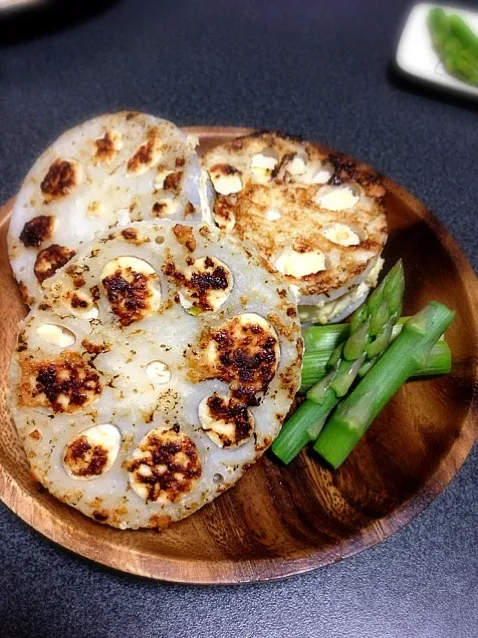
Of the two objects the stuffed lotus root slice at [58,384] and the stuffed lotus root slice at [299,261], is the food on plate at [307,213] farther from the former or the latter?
the stuffed lotus root slice at [58,384]

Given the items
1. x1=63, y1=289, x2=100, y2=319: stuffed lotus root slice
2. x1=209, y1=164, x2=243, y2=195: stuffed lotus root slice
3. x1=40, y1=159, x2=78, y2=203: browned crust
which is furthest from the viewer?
x1=209, y1=164, x2=243, y2=195: stuffed lotus root slice

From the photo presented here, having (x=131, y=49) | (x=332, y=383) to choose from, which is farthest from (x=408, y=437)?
(x=131, y=49)

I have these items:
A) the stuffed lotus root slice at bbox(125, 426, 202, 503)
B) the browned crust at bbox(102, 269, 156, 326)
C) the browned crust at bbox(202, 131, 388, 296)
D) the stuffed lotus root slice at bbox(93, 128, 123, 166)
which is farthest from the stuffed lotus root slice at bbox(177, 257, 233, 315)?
the stuffed lotus root slice at bbox(93, 128, 123, 166)

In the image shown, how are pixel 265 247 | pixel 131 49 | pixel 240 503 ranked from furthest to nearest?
pixel 131 49 → pixel 265 247 → pixel 240 503

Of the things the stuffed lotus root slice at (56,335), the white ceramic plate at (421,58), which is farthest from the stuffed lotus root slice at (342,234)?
the white ceramic plate at (421,58)

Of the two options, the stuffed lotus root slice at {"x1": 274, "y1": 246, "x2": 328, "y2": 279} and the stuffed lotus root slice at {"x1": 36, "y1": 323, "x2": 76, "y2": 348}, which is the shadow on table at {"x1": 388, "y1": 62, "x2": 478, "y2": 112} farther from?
the stuffed lotus root slice at {"x1": 36, "y1": 323, "x2": 76, "y2": 348}

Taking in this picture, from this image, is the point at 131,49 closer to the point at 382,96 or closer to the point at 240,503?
the point at 382,96
